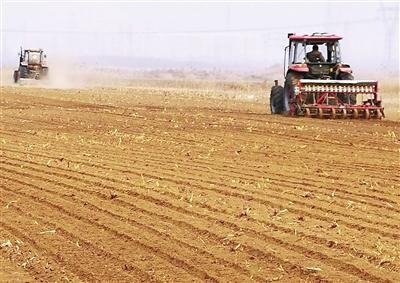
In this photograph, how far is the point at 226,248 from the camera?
272 inches

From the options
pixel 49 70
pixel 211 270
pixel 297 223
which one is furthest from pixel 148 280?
pixel 49 70

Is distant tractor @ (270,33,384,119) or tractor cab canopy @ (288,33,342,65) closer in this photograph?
distant tractor @ (270,33,384,119)

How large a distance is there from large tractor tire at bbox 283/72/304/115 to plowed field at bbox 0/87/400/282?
5.79 m

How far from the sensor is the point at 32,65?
169ft

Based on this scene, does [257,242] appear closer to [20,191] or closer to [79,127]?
[20,191]

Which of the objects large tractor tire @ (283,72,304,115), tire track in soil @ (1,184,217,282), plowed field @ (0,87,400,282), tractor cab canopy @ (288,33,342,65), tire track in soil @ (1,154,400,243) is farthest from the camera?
tractor cab canopy @ (288,33,342,65)

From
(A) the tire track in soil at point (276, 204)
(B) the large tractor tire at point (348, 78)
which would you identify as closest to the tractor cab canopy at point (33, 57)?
(B) the large tractor tire at point (348, 78)

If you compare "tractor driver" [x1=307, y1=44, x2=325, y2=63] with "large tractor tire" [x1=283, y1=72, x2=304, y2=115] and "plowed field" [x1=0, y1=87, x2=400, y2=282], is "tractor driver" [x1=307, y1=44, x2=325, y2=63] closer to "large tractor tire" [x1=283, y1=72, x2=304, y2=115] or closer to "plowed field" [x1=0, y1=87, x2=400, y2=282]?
"large tractor tire" [x1=283, y1=72, x2=304, y2=115]

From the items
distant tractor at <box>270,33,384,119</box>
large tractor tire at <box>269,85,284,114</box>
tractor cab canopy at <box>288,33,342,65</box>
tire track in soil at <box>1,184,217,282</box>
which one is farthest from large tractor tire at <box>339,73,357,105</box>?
tire track in soil at <box>1,184,217,282</box>

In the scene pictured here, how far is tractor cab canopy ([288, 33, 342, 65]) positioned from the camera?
898 inches

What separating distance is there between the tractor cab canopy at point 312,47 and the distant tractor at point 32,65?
30.5 meters

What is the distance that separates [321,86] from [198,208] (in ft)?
42.7

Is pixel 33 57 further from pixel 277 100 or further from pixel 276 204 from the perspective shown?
pixel 276 204

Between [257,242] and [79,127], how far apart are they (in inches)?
430
